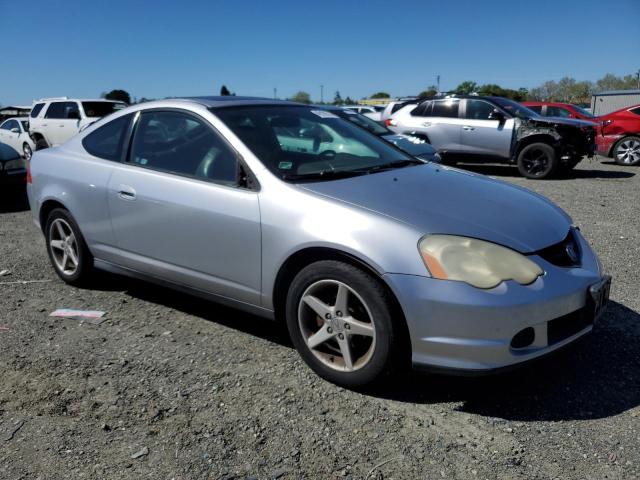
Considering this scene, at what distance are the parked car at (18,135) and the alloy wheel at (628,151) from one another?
15.6 metres

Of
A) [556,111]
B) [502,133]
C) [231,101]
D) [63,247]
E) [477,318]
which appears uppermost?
[556,111]

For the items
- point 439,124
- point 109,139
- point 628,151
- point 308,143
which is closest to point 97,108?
point 439,124

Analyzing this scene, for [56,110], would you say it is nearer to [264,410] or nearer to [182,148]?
[182,148]

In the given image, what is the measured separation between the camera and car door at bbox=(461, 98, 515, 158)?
11.7 metres

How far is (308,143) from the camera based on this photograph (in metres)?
3.92

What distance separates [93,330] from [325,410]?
1.92 m

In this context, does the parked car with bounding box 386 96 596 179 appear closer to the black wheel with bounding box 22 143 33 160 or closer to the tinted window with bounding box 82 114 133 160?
the tinted window with bounding box 82 114 133 160

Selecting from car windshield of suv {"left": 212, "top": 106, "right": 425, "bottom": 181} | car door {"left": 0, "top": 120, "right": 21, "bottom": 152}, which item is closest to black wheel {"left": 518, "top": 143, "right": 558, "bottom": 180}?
car windshield of suv {"left": 212, "top": 106, "right": 425, "bottom": 181}

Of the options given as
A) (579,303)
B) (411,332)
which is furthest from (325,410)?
(579,303)

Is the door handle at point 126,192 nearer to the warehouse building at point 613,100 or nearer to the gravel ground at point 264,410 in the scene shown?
the gravel ground at point 264,410

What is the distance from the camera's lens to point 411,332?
2.79 metres

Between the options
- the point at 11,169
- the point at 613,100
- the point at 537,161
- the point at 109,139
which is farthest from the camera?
the point at 613,100

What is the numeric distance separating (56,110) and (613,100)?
2114 cm

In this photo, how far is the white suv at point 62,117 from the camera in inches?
621
